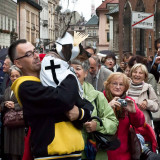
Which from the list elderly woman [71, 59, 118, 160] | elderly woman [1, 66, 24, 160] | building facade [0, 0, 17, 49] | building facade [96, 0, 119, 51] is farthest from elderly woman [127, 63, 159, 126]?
building facade [96, 0, 119, 51]

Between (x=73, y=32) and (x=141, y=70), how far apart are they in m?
3.09

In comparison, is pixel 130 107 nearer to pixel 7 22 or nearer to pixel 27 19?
pixel 7 22

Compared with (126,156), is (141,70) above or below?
above

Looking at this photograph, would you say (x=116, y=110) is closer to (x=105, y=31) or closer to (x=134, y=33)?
(x=134, y=33)

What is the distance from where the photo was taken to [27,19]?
224ft

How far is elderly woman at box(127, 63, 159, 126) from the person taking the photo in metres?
6.64

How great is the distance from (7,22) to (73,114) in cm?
4810

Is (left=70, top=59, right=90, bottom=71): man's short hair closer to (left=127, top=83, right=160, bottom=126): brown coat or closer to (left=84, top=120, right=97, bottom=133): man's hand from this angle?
(left=84, top=120, right=97, bottom=133): man's hand

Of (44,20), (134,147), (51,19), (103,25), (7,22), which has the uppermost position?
(51,19)

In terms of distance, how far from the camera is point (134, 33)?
37.5 metres

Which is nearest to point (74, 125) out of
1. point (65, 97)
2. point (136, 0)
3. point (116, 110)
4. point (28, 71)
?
point (65, 97)

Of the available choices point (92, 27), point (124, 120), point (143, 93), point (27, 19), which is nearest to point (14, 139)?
point (143, 93)

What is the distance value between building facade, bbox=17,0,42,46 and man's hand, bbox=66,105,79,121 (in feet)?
193

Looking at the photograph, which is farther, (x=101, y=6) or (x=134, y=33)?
(x=101, y=6)
